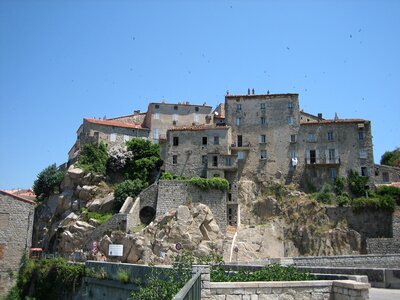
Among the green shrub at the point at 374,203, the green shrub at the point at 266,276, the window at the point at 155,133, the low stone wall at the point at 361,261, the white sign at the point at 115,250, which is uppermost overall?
the window at the point at 155,133

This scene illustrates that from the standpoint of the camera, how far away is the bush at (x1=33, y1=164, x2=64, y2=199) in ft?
180

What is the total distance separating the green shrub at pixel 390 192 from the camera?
43.4 m

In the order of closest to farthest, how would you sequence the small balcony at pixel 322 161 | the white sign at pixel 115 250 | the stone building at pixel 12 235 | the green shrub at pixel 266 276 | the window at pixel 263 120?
1. the green shrub at pixel 266 276
2. the stone building at pixel 12 235
3. the white sign at pixel 115 250
4. the small balcony at pixel 322 161
5. the window at pixel 263 120

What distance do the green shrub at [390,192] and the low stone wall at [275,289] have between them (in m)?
34.9

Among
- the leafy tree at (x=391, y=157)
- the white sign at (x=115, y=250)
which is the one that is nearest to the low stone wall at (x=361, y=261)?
the white sign at (x=115, y=250)

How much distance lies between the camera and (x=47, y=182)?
55.0m

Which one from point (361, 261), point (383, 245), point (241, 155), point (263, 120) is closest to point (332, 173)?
point (263, 120)

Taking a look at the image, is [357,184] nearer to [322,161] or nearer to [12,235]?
[322,161]

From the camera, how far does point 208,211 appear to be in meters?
42.7

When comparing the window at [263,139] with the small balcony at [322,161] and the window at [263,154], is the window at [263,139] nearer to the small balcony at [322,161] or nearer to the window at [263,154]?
the window at [263,154]

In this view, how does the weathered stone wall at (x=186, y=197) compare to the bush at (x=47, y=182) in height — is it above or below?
below

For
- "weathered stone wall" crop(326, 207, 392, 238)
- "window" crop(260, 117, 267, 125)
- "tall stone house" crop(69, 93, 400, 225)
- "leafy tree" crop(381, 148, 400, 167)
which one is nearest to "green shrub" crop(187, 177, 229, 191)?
Answer: "tall stone house" crop(69, 93, 400, 225)

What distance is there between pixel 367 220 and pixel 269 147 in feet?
45.3

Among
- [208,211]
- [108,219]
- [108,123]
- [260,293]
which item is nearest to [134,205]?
[108,219]
